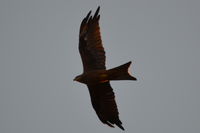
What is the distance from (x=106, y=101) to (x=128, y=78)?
1133 millimetres

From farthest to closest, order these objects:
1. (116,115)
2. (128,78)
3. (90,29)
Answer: (90,29) < (116,115) < (128,78)

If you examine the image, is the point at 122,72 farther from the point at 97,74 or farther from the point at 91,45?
the point at 91,45

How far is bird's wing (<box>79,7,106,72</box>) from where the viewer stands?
1036 centimetres

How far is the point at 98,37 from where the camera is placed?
1062 cm

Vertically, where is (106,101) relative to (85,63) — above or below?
below

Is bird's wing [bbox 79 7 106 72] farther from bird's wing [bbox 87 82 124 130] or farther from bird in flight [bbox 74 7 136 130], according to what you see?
bird's wing [bbox 87 82 124 130]

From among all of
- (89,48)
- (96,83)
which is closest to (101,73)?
(96,83)

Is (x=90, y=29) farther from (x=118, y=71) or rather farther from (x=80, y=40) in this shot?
(x=118, y=71)

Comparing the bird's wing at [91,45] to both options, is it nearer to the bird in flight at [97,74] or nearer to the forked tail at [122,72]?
the bird in flight at [97,74]

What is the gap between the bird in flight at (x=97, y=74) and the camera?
32.0ft

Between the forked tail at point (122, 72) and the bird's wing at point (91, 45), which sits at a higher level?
the bird's wing at point (91, 45)

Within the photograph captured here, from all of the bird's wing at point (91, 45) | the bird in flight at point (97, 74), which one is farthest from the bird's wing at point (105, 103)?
the bird's wing at point (91, 45)

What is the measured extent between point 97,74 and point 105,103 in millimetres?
817

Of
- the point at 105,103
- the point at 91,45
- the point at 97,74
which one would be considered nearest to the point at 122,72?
the point at 97,74
